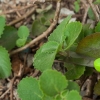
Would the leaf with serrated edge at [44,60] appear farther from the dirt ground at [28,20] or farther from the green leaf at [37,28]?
the green leaf at [37,28]

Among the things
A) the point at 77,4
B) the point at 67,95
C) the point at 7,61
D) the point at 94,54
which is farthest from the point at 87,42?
the point at 77,4

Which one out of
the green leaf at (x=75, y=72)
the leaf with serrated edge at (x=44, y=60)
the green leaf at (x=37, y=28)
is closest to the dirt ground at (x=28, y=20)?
the green leaf at (x=37, y=28)

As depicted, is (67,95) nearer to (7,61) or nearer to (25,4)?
(7,61)

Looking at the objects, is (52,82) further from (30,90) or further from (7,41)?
(7,41)

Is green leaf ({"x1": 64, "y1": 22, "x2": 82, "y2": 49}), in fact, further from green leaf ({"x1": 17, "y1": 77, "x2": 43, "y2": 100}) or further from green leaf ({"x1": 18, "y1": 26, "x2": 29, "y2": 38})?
green leaf ({"x1": 18, "y1": 26, "x2": 29, "y2": 38})

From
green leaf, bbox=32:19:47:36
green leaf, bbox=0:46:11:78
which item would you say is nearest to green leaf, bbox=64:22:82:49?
green leaf, bbox=0:46:11:78

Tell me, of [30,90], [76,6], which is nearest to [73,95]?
[30,90]
